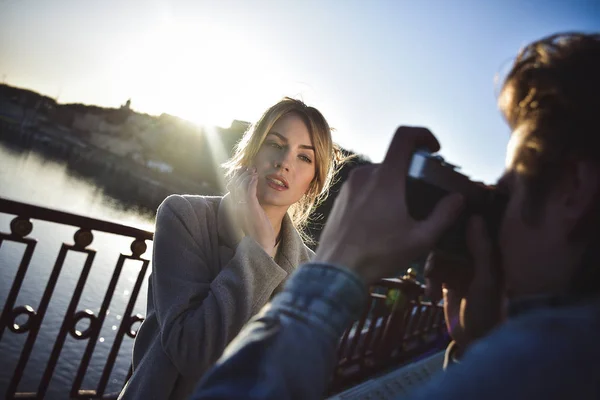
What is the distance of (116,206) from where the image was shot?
3027cm

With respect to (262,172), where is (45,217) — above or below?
below

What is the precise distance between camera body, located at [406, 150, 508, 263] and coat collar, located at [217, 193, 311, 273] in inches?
51.2

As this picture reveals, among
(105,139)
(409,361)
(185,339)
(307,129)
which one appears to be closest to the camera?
(185,339)

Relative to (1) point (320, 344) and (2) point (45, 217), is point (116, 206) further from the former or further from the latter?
(1) point (320, 344)

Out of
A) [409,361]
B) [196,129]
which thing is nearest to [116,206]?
[409,361]

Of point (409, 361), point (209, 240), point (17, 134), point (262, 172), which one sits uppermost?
point (262, 172)

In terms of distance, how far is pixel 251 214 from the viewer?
1.80 meters

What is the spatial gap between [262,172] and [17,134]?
108m

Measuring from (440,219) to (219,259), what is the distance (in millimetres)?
1391

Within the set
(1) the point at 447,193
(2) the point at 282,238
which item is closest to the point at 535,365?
(1) the point at 447,193

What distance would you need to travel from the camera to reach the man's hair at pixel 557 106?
0.63 m

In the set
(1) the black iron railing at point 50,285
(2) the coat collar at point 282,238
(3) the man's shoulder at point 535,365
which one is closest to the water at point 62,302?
(1) the black iron railing at point 50,285

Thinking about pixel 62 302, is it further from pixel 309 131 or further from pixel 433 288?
pixel 433 288

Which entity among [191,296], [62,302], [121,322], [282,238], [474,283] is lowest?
[62,302]
